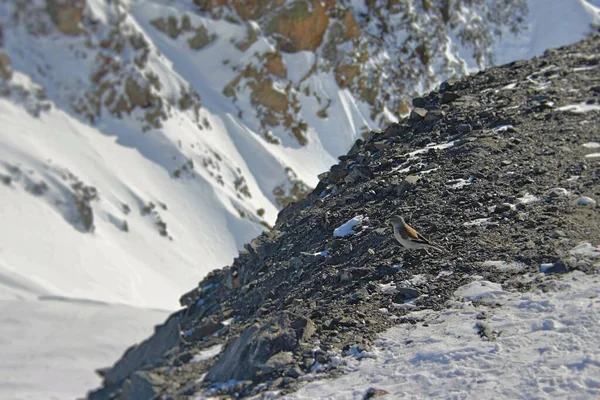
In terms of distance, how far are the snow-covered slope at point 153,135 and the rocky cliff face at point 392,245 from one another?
700 centimetres

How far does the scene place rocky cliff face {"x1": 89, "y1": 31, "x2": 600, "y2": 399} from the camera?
6.31 metres

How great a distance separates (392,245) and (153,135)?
30.4 meters

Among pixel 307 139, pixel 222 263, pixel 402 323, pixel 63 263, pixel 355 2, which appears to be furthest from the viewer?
pixel 355 2

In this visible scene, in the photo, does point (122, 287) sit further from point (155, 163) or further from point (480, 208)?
point (480, 208)

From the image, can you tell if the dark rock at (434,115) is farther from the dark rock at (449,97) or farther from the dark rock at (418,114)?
the dark rock at (449,97)

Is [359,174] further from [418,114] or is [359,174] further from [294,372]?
[294,372]

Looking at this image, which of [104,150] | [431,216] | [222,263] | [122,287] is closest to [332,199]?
[431,216]

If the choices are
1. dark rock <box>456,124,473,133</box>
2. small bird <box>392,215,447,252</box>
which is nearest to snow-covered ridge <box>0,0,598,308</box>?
dark rock <box>456,124,473,133</box>

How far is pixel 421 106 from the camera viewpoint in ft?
42.9

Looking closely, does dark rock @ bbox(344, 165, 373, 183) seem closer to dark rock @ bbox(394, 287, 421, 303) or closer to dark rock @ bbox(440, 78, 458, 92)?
dark rock @ bbox(440, 78, 458, 92)

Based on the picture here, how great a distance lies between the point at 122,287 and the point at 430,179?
60.6 feet

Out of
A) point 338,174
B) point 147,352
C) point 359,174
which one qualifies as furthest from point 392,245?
point 338,174

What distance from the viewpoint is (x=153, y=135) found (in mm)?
36750

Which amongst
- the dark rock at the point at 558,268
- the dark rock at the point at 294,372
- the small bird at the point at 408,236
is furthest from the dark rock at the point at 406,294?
the dark rock at the point at 294,372
